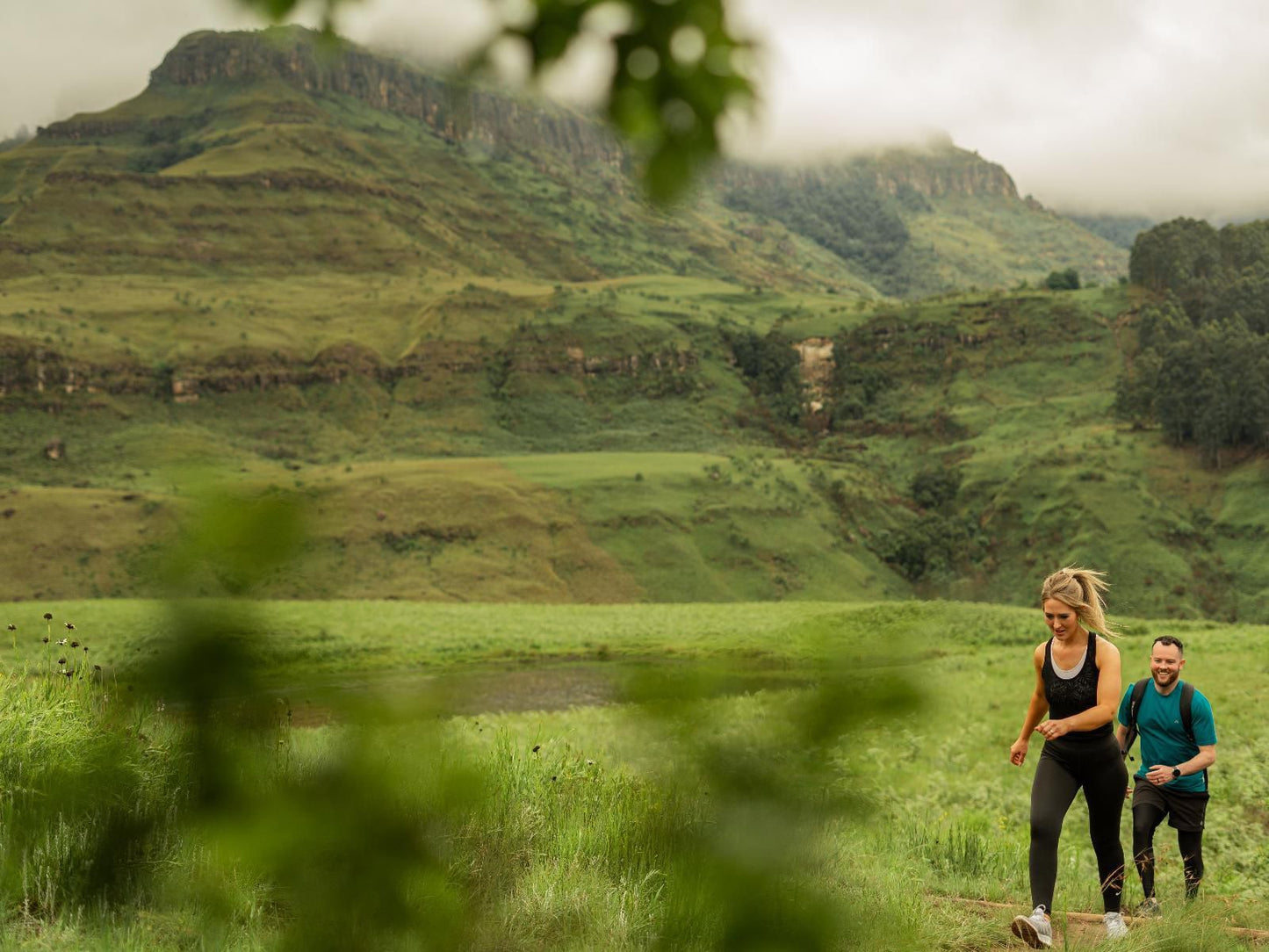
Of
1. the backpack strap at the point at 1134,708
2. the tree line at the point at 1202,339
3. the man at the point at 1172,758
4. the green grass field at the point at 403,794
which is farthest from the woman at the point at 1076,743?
the tree line at the point at 1202,339

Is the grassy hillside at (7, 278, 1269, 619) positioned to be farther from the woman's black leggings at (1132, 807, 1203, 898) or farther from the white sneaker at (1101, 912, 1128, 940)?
the white sneaker at (1101, 912, 1128, 940)

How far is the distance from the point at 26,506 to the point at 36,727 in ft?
196

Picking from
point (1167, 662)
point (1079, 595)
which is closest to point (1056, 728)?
point (1079, 595)

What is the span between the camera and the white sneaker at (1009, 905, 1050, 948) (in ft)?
17.6

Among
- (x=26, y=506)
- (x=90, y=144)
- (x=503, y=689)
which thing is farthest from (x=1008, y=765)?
(x=90, y=144)

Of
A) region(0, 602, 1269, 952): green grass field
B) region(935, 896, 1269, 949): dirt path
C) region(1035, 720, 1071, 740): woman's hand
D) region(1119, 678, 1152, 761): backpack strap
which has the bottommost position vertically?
region(935, 896, 1269, 949): dirt path

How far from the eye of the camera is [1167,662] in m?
6.67

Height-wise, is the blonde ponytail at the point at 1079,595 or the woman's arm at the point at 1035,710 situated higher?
the blonde ponytail at the point at 1079,595

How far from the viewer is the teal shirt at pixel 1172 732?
21.6 ft

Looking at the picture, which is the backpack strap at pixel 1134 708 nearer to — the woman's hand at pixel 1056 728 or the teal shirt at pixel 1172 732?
the teal shirt at pixel 1172 732

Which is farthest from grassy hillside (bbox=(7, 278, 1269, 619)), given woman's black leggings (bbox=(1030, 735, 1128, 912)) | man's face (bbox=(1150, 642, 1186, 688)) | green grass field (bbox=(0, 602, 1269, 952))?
green grass field (bbox=(0, 602, 1269, 952))

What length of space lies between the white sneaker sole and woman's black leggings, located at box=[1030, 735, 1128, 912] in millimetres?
160

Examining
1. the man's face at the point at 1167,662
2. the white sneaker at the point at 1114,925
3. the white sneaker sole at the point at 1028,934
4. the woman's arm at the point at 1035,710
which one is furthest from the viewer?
the man's face at the point at 1167,662

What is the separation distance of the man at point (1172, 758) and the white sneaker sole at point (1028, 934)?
150cm
